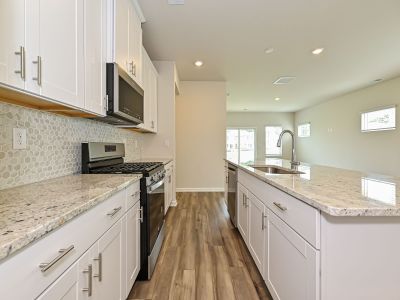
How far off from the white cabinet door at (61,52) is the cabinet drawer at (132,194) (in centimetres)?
62

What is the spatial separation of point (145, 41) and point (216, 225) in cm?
284

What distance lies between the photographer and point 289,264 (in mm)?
1270

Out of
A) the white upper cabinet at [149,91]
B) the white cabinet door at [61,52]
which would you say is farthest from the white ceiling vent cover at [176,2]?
the white cabinet door at [61,52]

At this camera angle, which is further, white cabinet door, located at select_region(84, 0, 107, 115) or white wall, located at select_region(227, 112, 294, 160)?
white wall, located at select_region(227, 112, 294, 160)

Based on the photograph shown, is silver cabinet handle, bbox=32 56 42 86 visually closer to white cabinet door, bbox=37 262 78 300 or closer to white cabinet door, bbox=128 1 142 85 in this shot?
white cabinet door, bbox=37 262 78 300

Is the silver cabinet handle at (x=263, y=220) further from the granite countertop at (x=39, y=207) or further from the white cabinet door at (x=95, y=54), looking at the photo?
the white cabinet door at (x=95, y=54)

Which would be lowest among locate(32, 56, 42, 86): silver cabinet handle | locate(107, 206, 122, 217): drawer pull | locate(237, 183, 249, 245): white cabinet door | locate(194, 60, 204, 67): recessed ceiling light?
locate(237, 183, 249, 245): white cabinet door

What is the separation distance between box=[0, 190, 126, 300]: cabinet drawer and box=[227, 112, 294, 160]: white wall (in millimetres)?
9759

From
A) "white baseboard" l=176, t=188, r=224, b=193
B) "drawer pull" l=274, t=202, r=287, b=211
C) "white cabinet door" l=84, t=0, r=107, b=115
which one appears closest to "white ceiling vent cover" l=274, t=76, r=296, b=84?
"white baseboard" l=176, t=188, r=224, b=193

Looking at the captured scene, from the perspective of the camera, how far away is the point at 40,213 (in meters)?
0.80

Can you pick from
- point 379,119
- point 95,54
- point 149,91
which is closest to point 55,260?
point 95,54

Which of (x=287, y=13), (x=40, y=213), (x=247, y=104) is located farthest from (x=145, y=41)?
(x=247, y=104)

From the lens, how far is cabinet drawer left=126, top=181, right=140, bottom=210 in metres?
1.58

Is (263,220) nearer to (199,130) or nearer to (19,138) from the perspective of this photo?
(19,138)
